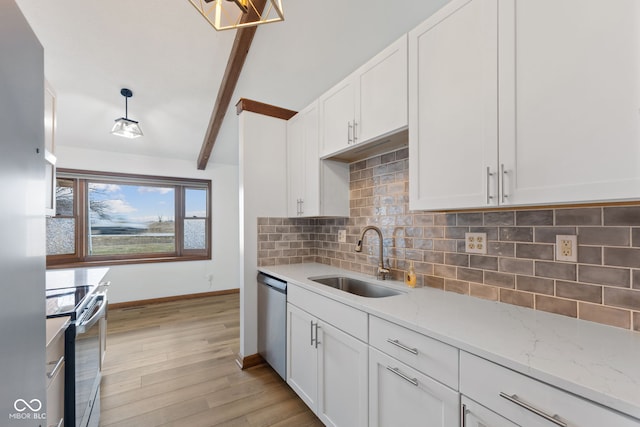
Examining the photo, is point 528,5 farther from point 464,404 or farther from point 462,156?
point 464,404

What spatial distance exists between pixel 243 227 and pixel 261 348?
1.13 meters

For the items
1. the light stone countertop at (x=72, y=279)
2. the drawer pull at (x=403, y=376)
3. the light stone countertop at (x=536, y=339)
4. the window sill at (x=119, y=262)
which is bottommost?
the window sill at (x=119, y=262)

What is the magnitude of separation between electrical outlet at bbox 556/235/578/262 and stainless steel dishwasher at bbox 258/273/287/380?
1.69 meters

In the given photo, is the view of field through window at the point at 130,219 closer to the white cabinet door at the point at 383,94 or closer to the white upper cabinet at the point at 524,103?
the white cabinet door at the point at 383,94

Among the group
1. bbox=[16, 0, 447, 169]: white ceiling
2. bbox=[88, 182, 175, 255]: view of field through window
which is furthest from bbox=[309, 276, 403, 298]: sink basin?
bbox=[88, 182, 175, 255]: view of field through window

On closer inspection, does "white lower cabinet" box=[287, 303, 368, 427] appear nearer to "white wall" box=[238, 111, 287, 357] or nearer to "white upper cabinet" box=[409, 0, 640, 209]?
"white wall" box=[238, 111, 287, 357]

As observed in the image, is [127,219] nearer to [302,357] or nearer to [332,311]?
[302,357]

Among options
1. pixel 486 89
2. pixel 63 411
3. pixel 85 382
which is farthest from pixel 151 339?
pixel 486 89

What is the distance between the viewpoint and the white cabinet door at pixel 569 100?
0.85 metres

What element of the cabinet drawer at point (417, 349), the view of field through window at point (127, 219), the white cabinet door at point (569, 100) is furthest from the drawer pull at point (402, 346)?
the view of field through window at point (127, 219)

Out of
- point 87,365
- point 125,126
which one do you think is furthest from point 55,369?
point 125,126

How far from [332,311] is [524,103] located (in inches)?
54.0

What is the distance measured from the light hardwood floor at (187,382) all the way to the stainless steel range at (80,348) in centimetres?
33

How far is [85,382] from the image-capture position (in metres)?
1.48
